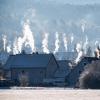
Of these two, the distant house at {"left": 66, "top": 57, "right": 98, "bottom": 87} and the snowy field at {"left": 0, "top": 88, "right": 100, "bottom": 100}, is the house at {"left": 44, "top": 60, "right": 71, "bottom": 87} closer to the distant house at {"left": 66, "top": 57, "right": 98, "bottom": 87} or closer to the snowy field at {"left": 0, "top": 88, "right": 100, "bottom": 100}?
the distant house at {"left": 66, "top": 57, "right": 98, "bottom": 87}

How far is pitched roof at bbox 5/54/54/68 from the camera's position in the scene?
5246 inches

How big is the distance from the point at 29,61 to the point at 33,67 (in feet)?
9.89

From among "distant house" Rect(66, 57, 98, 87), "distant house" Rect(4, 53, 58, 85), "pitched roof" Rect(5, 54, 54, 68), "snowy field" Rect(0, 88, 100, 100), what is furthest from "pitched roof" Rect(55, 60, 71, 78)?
"snowy field" Rect(0, 88, 100, 100)

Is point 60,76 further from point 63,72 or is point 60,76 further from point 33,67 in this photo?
point 33,67

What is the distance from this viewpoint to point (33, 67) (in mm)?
132750

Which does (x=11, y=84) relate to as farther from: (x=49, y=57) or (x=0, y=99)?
(x=0, y=99)

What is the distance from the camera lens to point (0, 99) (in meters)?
49.8

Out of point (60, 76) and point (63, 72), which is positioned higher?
point (63, 72)

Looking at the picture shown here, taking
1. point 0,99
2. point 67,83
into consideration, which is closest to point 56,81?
point 67,83

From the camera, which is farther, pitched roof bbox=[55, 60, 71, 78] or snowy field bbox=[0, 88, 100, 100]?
pitched roof bbox=[55, 60, 71, 78]

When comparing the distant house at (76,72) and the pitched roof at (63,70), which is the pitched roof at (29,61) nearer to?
the pitched roof at (63,70)

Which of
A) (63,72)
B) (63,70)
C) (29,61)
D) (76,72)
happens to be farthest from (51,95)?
(29,61)

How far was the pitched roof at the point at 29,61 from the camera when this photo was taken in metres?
133

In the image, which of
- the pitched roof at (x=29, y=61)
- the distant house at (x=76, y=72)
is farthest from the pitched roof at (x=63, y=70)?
the distant house at (x=76, y=72)
